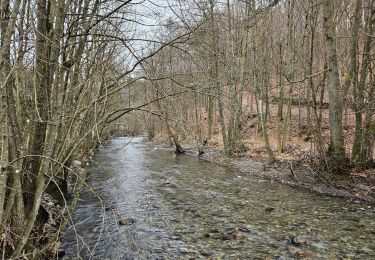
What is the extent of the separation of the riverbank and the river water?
58cm

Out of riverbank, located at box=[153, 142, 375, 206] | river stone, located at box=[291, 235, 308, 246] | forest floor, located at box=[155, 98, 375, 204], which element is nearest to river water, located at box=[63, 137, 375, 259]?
river stone, located at box=[291, 235, 308, 246]

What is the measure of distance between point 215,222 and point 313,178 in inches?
228

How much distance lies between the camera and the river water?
270 inches

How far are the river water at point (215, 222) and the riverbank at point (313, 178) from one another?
0.58 metres

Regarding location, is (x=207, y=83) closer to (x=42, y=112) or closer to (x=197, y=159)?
(x=42, y=112)

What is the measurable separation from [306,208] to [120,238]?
5396 mm

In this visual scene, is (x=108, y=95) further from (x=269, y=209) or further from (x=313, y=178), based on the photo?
(x=313, y=178)

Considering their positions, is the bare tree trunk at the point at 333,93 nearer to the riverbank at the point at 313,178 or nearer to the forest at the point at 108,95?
the forest at the point at 108,95

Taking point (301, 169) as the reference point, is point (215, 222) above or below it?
below

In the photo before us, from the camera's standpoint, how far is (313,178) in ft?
42.3

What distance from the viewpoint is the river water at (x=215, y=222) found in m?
6.86

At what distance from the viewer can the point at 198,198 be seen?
1120 centimetres

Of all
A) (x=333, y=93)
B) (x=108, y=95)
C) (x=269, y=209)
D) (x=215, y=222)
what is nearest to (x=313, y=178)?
(x=333, y=93)

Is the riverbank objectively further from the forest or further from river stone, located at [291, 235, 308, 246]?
river stone, located at [291, 235, 308, 246]
